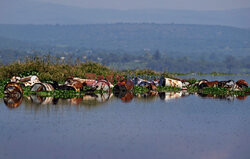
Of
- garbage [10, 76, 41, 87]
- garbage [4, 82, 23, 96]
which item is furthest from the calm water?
garbage [10, 76, 41, 87]

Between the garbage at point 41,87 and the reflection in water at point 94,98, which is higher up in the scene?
→ the garbage at point 41,87

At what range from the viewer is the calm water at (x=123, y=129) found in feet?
54.6

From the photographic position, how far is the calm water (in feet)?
54.6

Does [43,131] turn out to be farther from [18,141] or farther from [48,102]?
[48,102]

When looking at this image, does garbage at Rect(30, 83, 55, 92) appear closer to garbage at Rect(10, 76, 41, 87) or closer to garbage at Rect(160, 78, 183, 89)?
garbage at Rect(10, 76, 41, 87)

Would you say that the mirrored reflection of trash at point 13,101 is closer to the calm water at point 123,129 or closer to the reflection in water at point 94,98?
the reflection in water at point 94,98

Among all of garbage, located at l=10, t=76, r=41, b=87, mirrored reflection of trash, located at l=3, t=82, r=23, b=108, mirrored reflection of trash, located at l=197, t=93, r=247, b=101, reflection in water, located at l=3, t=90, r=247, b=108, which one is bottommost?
mirrored reflection of trash, located at l=197, t=93, r=247, b=101

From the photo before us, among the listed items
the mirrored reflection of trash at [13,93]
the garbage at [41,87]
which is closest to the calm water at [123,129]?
the mirrored reflection of trash at [13,93]

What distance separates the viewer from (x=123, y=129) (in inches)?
Result: 823

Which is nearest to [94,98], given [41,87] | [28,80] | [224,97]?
[41,87]

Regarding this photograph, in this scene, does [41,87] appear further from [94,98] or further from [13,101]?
[13,101]

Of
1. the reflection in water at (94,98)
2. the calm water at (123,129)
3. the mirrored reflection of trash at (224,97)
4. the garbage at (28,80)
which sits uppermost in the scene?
the garbage at (28,80)

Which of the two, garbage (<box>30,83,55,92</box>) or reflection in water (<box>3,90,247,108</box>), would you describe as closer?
reflection in water (<box>3,90,247,108</box>)

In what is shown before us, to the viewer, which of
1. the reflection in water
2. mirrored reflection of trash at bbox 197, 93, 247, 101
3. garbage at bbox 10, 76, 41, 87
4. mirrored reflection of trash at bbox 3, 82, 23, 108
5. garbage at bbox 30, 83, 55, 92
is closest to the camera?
the reflection in water
